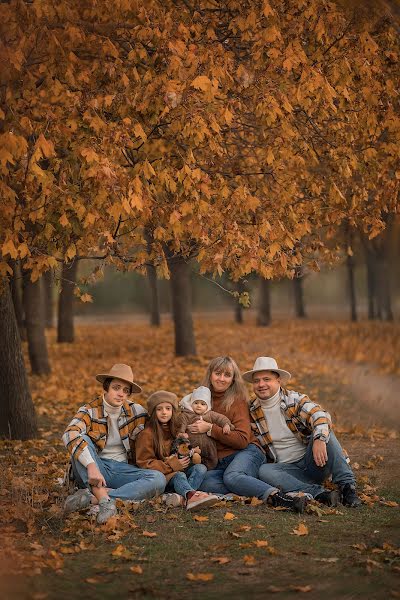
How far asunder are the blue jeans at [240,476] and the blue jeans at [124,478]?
1.88 ft

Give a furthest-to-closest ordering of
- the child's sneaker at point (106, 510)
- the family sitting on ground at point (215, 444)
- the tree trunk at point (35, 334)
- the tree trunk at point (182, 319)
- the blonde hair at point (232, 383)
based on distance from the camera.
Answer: the tree trunk at point (182, 319) < the tree trunk at point (35, 334) < the blonde hair at point (232, 383) < the family sitting on ground at point (215, 444) < the child's sneaker at point (106, 510)

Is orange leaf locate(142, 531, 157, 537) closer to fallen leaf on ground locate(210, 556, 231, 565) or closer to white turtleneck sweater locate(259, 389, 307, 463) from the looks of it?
fallen leaf on ground locate(210, 556, 231, 565)

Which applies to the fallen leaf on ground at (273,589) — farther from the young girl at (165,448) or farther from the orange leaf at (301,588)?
the young girl at (165,448)

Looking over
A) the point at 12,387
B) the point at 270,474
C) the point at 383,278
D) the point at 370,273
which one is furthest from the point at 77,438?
the point at 370,273

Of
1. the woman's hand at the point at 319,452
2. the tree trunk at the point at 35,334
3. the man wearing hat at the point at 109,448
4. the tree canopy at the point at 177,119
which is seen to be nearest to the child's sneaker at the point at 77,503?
the man wearing hat at the point at 109,448

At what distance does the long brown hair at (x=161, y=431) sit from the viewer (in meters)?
8.20

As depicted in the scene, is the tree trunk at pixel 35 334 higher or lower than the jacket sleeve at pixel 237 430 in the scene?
higher

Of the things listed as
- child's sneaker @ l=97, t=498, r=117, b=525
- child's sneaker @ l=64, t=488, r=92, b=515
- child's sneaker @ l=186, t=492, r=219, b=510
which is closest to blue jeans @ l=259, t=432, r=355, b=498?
child's sneaker @ l=186, t=492, r=219, b=510

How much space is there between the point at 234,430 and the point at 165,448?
0.68 metres

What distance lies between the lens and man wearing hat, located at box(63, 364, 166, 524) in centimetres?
759

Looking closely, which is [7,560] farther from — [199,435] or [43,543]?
[199,435]

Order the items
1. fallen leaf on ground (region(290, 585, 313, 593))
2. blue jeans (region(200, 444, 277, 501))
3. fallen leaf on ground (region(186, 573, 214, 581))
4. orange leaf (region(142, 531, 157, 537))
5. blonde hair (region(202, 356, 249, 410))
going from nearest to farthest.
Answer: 1. fallen leaf on ground (region(290, 585, 313, 593))
2. fallen leaf on ground (region(186, 573, 214, 581))
3. orange leaf (region(142, 531, 157, 537))
4. blue jeans (region(200, 444, 277, 501))
5. blonde hair (region(202, 356, 249, 410))

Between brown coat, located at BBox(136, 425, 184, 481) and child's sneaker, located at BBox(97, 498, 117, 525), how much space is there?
0.85m

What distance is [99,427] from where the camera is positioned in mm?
8180
